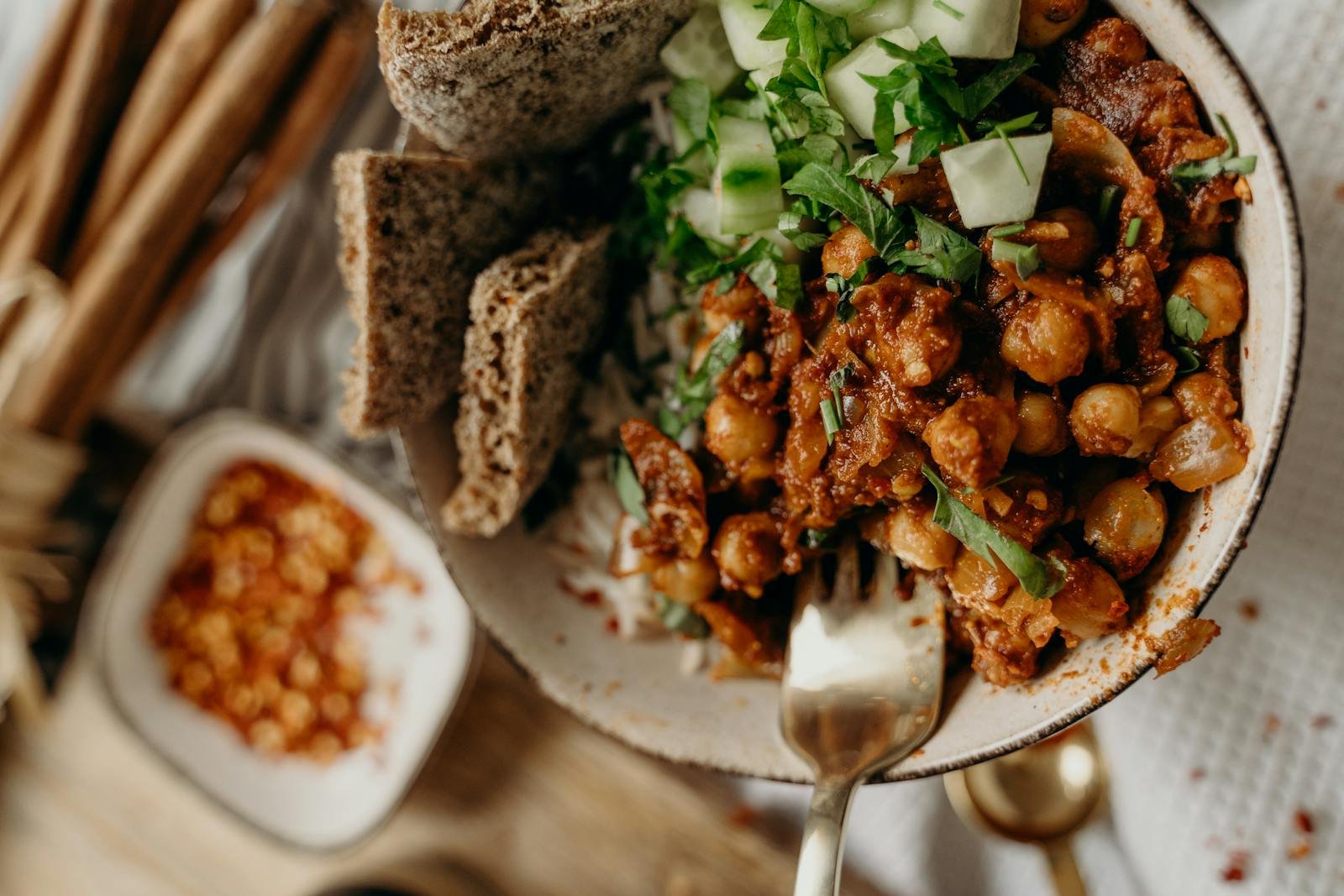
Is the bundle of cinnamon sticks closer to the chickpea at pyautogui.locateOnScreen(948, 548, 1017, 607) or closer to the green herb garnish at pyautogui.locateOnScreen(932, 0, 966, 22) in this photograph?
the green herb garnish at pyautogui.locateOnScreen(932, 0, 966, 22)

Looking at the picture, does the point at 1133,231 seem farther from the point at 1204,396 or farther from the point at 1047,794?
the point at 1047,794

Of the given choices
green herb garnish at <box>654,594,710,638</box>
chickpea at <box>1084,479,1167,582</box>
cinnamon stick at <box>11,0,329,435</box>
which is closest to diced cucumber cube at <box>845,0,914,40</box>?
chickpea at <box>1084,479,1167,582</box>

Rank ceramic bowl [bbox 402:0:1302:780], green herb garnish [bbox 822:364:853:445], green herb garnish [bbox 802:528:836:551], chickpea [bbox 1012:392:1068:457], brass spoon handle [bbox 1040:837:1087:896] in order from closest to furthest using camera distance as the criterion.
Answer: ceramic bowl [bbox 402:0:1302:780] → chickpea [bbox 1012:392:1068:457] → green herb garnish [bbox 822:364:853:445] → green herb garnish [bbox 802:528:836:551] → brass spoon handle [bbox 1040:837:1087:896]

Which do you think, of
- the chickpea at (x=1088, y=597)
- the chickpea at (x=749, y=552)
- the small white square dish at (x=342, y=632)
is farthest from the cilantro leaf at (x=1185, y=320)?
the small white square dish at (x=342, y=632)

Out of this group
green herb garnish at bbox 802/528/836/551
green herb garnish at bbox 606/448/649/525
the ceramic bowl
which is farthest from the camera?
green herb garnish at bbox 606/448/649/525

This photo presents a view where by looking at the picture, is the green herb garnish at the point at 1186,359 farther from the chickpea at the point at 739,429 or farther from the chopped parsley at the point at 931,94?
the chickpea at the point at 739,429

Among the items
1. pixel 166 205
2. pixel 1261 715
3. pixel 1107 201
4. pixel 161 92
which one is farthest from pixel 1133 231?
pixel 161 92
